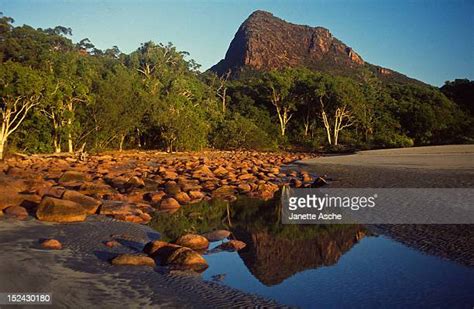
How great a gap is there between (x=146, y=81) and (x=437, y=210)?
→ 3409 centimetres

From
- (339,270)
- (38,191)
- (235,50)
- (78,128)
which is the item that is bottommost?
(339,270)

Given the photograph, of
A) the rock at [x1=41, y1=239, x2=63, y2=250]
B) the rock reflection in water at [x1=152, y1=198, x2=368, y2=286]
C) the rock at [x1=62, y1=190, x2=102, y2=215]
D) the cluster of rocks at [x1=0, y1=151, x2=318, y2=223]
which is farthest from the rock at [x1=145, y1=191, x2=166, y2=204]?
the rock at [x1=41, y1=239, x2=63, y2=250]

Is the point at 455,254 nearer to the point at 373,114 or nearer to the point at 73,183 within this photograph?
the point at 73,183

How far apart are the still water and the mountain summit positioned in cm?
8229

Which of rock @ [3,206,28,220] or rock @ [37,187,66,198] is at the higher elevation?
rock @ [37,187,66,198]

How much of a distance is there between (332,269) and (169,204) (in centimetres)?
650

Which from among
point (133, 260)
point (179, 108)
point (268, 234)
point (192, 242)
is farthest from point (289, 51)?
point (133, 260)

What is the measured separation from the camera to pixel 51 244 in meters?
7.40

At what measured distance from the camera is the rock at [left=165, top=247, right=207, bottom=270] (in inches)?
265

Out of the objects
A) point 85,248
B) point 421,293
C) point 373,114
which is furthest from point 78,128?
point 373,114

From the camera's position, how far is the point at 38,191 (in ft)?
38.9

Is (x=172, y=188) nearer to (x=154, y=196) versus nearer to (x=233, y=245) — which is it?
(x=154, y=196)

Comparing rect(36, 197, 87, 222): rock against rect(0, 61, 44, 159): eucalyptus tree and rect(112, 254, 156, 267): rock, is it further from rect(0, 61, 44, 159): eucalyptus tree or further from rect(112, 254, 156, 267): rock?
rect(0, 61, 44, 159): eucalyptus tree

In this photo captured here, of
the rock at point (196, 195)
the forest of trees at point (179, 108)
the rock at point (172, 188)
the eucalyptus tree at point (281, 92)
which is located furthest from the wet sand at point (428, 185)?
the eucalyptus tree at point (281, 92)
